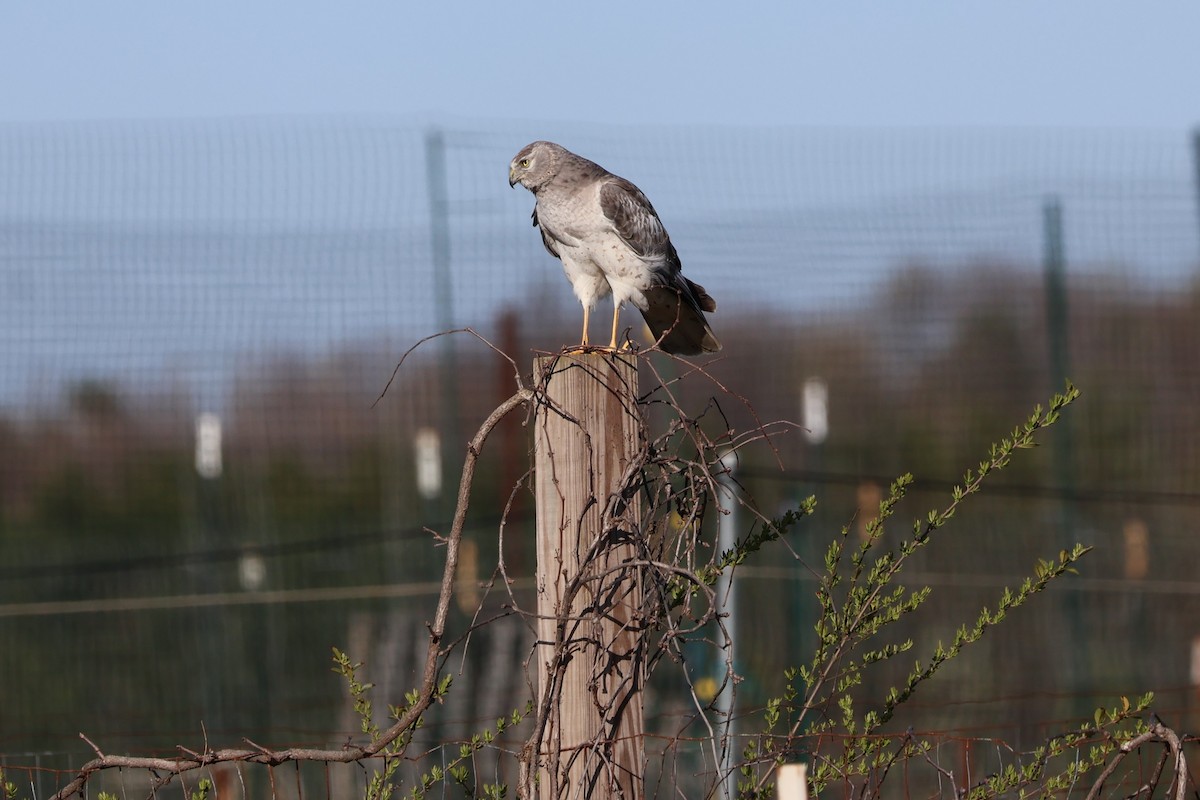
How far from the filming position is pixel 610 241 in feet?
14.5

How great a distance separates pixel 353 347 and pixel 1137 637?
152 inches

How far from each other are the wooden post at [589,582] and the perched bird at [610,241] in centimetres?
178

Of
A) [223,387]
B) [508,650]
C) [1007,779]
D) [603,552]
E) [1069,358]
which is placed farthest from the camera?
[1069,358]

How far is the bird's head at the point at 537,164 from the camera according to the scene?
4547 mm

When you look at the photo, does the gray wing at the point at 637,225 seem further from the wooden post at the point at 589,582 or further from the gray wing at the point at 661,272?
the wooden post at the point at 589,582

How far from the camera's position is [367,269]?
7.04 meters

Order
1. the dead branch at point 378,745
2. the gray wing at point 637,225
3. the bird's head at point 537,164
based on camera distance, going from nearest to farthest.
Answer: the dead branch at point 378,745 → the gray wing at point 637,225 → the bird's head at point 537,164

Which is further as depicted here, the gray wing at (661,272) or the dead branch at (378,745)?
the gray wing at (661,272)

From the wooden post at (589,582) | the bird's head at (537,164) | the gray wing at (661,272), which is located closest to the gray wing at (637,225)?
the gray wing at (661,272)

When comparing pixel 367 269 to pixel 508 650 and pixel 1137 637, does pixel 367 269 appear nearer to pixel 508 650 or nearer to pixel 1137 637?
pixel 508 650

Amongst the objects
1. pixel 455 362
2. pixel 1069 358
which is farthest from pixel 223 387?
pixel 1069 358

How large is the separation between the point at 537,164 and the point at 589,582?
2.32 metres

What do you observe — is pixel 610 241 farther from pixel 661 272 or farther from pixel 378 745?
pixel 378 745

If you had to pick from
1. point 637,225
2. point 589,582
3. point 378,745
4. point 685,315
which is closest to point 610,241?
point 637,225
